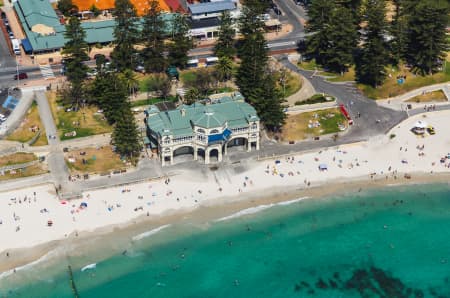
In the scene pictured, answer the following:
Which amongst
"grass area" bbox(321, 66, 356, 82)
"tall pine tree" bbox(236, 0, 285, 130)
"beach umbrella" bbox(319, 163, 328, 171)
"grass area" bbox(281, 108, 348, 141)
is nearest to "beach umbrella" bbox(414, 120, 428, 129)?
"grass area" bbox(281, 108, 348, 141)

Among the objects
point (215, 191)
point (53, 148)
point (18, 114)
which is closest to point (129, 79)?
point (53, 148)

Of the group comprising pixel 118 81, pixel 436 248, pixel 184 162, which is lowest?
pixel 436 248

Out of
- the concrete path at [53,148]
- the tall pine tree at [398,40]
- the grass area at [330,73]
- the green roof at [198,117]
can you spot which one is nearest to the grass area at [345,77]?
the grass area at [330,73]

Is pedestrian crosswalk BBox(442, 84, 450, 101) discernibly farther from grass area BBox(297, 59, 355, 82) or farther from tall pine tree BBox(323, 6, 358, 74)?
tall pine tree BBox(323, 6, 358, 74)

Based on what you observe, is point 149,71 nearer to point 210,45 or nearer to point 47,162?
point 210,45

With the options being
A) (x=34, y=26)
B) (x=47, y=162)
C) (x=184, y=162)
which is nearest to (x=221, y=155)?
(x=184, y=162)

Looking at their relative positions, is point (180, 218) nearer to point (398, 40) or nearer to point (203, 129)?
point (203, 129)

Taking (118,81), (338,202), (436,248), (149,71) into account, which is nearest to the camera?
(436,248)
